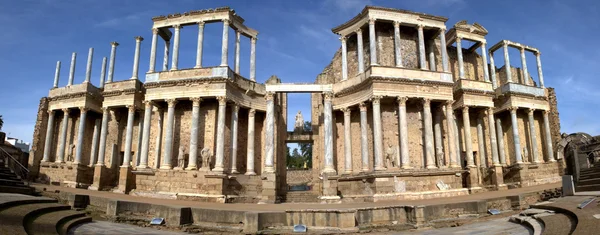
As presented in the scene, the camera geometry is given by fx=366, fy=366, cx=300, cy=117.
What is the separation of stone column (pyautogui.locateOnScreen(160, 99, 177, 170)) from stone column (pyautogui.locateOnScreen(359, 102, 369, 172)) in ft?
40.9

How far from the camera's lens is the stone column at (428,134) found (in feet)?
74.9

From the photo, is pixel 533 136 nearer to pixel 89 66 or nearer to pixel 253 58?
pixel 253 58

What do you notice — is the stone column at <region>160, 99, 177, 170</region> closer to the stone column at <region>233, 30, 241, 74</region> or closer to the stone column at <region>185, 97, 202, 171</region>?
the stone column at <region>185, 97, 202, 171</region>

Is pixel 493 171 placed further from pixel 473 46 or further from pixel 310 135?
pixel 310 135

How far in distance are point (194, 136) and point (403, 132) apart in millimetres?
13227

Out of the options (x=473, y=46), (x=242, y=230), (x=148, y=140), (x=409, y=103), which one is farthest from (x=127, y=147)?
(x=473, y=46)

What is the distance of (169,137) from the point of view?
24.1 meters

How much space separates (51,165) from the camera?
92.8 feet

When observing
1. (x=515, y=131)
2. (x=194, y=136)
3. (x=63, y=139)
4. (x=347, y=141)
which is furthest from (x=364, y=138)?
(x=63, y=139)

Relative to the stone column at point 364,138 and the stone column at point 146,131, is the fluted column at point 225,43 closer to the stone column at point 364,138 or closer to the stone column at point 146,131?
the stone column at point 146,131

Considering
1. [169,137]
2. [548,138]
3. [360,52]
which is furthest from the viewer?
[548,138]

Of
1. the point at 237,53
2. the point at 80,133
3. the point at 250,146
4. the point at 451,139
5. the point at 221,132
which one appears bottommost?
the point at 250,146

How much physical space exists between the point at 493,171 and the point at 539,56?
13.1 m

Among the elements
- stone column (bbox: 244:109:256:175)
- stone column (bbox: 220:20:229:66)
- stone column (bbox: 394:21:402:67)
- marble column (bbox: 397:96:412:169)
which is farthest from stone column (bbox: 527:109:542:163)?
stone column (bbox: 220:20:229:66)
